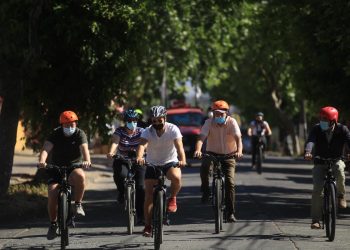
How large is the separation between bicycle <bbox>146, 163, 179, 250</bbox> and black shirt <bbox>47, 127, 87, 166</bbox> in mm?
1059

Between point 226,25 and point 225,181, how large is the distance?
2175 cm

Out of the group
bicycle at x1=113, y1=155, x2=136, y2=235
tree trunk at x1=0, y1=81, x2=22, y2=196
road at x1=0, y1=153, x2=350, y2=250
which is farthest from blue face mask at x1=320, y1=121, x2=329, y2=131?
tree trunk at x1=0, y1=81, x2=22, y2=196

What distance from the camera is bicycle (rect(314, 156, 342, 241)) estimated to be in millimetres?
12172

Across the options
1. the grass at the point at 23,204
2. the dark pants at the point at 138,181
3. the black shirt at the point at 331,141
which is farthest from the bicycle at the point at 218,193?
the grass at the point at 23,204

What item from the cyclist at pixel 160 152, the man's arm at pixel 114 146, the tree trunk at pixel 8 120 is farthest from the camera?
the tree trunk at pixel 8 120

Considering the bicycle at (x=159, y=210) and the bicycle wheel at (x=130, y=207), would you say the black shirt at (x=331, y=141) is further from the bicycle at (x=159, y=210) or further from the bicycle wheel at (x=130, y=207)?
the bicycle wheel at (x=130, y=207)

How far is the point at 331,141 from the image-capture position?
1281 centimetres

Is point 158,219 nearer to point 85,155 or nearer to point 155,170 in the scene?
point 155,170

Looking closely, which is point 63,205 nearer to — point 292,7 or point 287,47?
point 292,7

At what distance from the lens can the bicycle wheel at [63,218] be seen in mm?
11555

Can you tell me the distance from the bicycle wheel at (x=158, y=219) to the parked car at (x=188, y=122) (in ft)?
73.0

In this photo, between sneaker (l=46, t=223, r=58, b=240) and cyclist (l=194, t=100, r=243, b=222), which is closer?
sneaker (l=46, t=223, r=58, b=240)

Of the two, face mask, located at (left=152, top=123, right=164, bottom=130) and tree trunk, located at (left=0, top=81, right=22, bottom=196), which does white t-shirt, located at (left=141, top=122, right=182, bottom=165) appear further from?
tree trunk, located at (left=0, top=81, right=22, bottom=196)

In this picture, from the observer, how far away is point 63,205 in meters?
11.7
